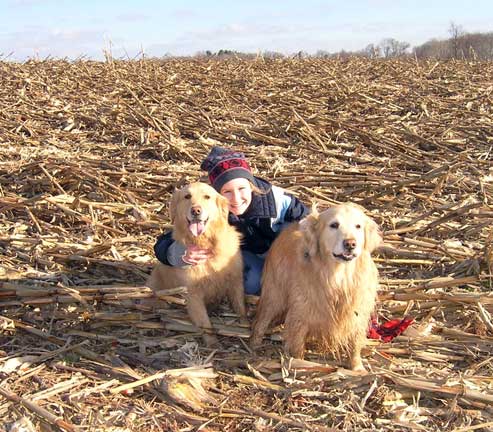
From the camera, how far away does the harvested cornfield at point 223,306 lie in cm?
325

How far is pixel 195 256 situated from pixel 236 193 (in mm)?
569

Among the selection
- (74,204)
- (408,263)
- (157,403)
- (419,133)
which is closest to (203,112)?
(419,133)

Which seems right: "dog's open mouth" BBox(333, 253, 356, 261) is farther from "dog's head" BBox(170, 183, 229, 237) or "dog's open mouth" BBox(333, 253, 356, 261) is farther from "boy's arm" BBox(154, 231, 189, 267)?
"boy's arm" BBox(154, 231, 189, 267)

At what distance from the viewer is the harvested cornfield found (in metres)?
3.25

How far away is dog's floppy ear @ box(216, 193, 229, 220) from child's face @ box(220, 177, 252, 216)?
0.51ft

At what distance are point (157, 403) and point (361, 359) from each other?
4.32 ft

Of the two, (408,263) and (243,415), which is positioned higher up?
(408,263)

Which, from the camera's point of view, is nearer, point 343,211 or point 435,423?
point 435,423

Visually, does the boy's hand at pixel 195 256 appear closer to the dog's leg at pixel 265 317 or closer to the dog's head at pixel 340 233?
the dog's leg at pixel 265 317

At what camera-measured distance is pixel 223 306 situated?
15.3 ft

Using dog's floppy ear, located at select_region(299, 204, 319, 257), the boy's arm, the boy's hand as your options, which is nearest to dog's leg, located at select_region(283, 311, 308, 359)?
dog's floppy ear, located at select_region(299, 204, 319, 257)

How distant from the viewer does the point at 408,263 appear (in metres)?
4.84

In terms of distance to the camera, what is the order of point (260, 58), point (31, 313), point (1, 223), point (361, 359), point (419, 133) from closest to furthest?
1. point (361, 359)
2. point (31, 313)
3. point (1, 223)
4. point (419, 133)
5. point (260, 58)

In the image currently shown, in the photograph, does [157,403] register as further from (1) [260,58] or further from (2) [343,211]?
(1) [260,58]
